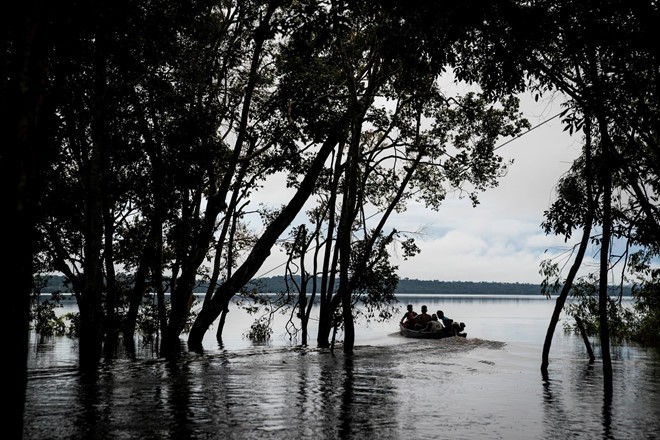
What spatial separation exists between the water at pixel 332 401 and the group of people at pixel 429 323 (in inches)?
556

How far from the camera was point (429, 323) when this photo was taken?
131ft

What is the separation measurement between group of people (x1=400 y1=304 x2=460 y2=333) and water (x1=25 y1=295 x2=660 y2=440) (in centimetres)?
1413

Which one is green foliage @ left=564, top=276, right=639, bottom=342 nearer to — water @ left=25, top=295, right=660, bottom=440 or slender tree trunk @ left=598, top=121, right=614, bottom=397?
water @ left=25, top=295, right=660, bottom=440

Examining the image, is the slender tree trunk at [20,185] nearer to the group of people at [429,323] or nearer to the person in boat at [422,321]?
the group of people at [429,323]

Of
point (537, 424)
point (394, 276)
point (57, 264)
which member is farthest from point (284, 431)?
point (394, 276)

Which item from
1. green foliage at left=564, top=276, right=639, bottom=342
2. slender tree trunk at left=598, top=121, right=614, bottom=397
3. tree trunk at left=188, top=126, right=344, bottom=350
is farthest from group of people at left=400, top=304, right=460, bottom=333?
slender tree trunk at left=598, top=121, right=614, bottom=397

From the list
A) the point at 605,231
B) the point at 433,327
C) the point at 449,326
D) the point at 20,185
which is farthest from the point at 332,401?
the point at 449,326

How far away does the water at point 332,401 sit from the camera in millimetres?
11445

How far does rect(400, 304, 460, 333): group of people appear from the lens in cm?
3988

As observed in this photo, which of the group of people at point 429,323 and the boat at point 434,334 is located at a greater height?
the group of people at point 429,323

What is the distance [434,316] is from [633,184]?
2453cm

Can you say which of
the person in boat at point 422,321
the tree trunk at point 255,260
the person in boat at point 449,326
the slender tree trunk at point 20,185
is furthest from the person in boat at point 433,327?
the slender tree trunk at point 20,185

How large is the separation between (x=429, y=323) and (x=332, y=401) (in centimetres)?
2622

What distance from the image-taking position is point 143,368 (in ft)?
66.6
